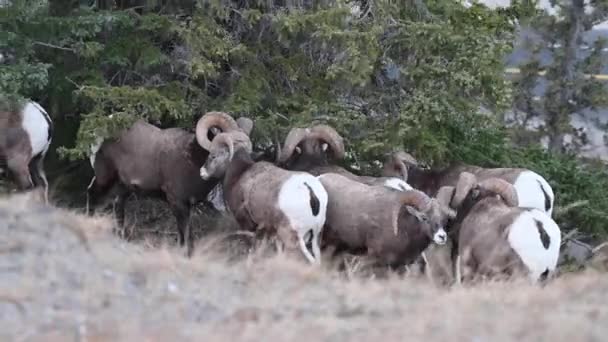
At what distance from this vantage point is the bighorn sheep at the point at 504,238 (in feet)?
35.6

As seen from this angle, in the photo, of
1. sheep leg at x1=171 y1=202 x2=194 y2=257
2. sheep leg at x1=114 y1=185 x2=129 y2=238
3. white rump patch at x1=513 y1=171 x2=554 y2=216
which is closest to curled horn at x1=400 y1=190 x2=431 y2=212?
white rump patch at x1=513 y1=171 x2=554 y2=216

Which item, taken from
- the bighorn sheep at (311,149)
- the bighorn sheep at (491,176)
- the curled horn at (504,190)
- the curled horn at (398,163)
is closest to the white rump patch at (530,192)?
the bighorn sheep at (491,176)

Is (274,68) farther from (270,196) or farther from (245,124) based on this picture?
(270,196)

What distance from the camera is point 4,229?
8.56 metres

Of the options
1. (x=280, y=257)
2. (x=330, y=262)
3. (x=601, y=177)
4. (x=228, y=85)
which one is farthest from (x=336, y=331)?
(x=601, y=177)

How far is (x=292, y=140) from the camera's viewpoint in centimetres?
1319

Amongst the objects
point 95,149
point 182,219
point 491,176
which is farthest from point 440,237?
point 95,149

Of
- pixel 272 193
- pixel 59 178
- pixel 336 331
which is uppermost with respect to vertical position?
pixel 336 331

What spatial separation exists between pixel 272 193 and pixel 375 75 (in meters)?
3.79

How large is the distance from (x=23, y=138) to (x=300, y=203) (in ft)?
12.6

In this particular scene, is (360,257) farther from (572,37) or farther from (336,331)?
(572,37)

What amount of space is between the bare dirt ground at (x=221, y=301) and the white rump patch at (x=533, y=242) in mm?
1679

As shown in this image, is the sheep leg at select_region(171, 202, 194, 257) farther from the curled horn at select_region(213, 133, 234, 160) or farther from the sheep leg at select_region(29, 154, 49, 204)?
the sheep leg at select_region(29, 154, 49, 204)

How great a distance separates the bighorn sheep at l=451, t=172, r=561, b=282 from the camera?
1086 cm
